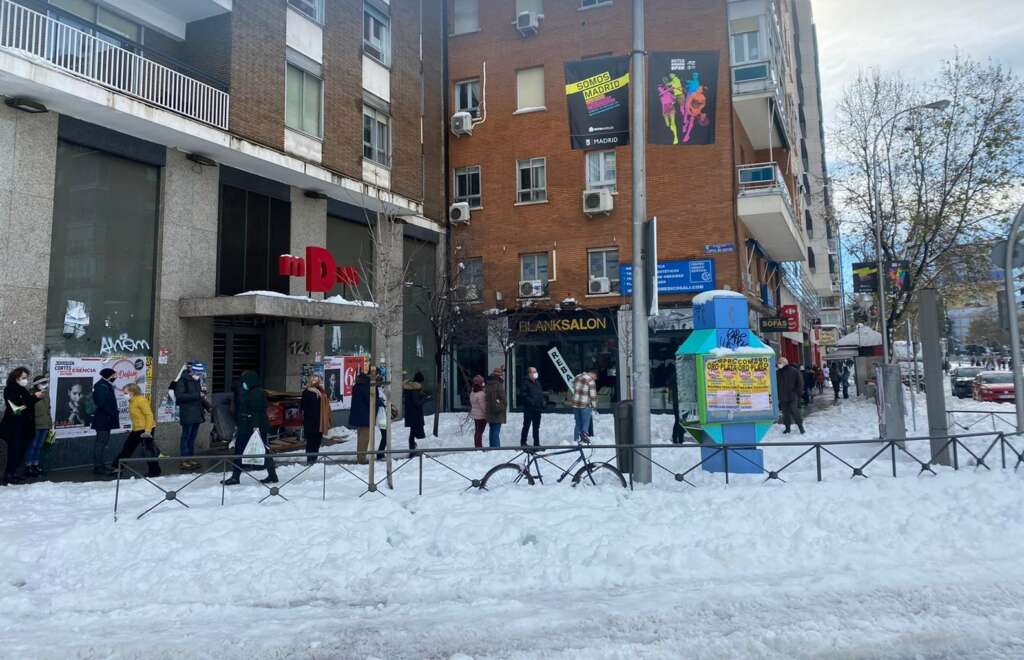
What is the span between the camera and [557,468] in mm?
8500

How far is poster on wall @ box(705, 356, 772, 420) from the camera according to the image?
9.95m

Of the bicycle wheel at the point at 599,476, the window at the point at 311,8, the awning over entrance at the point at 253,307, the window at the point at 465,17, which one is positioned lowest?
the bicycle wheel at the point at 599,476

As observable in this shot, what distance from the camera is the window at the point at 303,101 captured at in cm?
1625

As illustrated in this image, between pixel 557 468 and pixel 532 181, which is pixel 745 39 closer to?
pixel 532 181

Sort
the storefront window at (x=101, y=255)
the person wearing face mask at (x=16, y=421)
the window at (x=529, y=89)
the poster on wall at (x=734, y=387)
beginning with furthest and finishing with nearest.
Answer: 1. the window at (x=529, y=89)
2. the storefront window at (x=101, y=255)
3. the poster on wall at (x=734, y=387)
4. the person wearing face mask at (x=16, y=421)

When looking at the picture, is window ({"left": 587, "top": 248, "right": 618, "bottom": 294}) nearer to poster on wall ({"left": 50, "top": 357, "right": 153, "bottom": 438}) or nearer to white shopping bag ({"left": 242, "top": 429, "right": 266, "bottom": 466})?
poster on wall ({"left": 50, "top": 357, "right": 153, "bottom": 438})

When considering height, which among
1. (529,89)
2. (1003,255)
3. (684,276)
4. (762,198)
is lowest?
(1003,255)

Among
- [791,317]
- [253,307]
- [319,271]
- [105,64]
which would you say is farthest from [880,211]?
[105,64]

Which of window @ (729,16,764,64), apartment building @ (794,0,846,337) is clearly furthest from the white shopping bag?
apartment building @ (794,0,846,337)

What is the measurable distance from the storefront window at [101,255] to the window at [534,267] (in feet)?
40.7

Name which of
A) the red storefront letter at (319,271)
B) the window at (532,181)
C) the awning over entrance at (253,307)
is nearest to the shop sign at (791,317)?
the window at (532,181)

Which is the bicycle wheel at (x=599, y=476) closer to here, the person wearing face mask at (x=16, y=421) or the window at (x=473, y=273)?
the person wearing face mask at (x=16, y=421)

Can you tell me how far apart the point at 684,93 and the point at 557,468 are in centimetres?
543

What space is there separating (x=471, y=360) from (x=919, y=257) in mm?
17372
